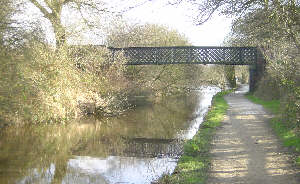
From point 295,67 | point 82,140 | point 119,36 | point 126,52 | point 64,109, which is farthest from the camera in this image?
point 119,36

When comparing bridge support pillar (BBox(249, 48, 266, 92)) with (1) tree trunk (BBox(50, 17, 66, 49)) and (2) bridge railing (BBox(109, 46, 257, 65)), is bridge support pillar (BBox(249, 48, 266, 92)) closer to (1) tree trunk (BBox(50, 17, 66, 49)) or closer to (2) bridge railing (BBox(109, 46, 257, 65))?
(2) bridge railing (BBox(109, 46, 257, 65))

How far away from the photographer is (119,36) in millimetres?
29953

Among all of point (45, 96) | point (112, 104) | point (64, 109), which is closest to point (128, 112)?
point (112, 104)

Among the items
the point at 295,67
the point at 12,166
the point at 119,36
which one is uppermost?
the point at 119,36

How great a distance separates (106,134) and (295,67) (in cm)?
767

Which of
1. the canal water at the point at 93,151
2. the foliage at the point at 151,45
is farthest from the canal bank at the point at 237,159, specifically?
the foliage at the point at 151,45

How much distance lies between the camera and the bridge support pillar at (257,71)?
1034 inches

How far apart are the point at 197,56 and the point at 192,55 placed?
1.53 feet

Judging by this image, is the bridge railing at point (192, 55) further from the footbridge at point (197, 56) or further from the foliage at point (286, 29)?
the foliage at point (286, 29)

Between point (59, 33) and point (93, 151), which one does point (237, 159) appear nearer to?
point (93, 151)

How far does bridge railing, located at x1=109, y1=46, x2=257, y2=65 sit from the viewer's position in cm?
2677

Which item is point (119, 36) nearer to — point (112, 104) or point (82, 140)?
point (112, 104)

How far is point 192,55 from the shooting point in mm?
27250

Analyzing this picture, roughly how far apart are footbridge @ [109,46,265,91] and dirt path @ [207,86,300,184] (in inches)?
592
